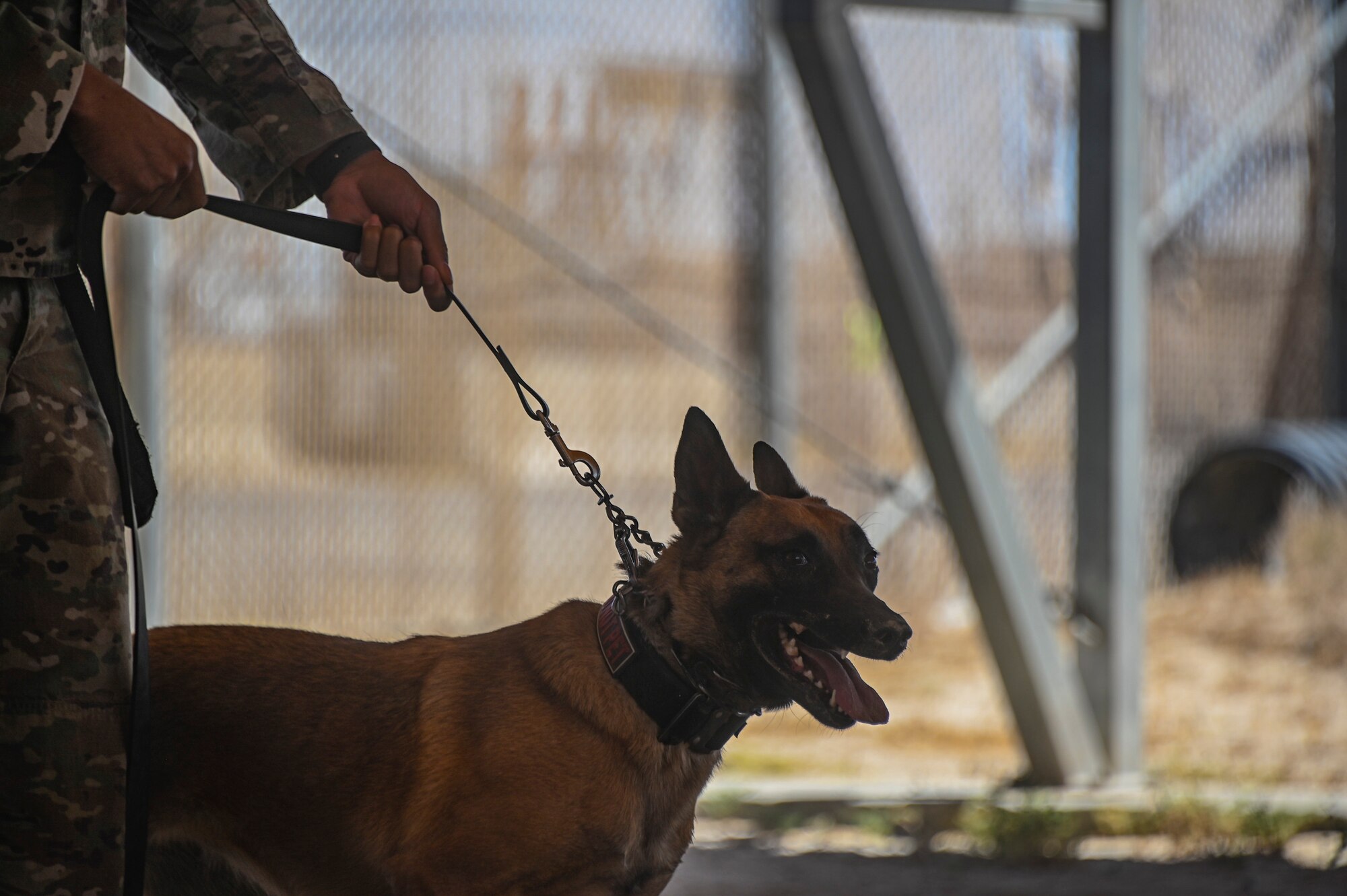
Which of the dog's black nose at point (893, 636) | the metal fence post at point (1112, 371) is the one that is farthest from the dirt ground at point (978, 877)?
the dog's black nose at point (893, 636)

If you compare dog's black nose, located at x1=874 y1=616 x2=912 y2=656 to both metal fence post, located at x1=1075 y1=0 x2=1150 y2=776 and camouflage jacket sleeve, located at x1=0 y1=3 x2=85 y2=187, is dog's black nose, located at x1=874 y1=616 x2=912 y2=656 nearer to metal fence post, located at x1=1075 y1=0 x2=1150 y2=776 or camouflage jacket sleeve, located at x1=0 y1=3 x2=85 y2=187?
camouflage jacket sleeve, located at x1=0 y1=3 x2=85 y2=187

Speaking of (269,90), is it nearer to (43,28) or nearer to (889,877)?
(43,28)

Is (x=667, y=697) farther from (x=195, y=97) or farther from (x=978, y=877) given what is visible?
(x=978, y=877)

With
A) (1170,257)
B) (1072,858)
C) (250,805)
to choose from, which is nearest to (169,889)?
(250,805)

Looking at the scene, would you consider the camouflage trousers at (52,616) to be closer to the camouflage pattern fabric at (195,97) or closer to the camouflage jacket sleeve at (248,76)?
the camouflage pattern fabric at (195,97)

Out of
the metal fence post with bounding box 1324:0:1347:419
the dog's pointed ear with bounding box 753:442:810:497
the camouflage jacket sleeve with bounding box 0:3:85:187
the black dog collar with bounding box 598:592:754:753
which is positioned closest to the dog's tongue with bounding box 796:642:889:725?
the black dog collar with bounding box 598:592:754:753

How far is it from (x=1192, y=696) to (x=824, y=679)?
4.71 metres

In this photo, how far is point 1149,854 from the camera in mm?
4070

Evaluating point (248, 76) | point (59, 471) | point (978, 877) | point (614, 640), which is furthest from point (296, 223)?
point (978, 877)

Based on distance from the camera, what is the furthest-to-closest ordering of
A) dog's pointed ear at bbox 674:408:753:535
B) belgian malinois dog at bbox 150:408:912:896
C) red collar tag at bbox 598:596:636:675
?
dog's pointed ear at bbox 674:408:753:535, red collar tag at bbox 598:596:636:675, belgian malinois dog at bbox 150:408:912:896

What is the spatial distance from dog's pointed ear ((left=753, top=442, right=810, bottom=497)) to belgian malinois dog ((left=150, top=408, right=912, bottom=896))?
245mm

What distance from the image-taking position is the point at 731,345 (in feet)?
19.8

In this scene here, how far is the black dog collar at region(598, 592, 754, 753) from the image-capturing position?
197 cm

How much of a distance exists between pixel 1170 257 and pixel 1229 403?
39.1 inches
